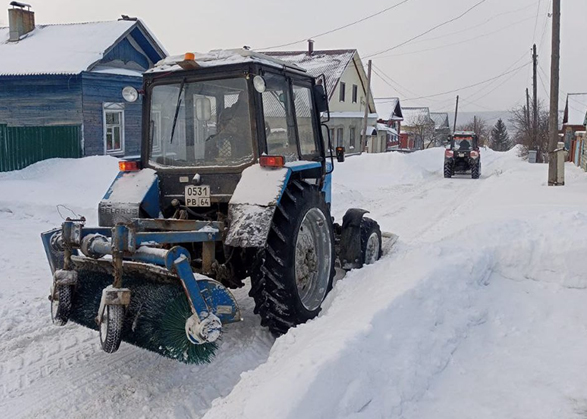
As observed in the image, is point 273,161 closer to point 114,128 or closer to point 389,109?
point 114,128

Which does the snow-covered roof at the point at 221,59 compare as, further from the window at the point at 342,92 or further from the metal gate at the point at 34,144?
the window at the point at 342,92

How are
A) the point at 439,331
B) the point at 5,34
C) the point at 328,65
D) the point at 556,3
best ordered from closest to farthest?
the point at 439,331
the point at 556,3
the point at 5,34
the point at 328,65

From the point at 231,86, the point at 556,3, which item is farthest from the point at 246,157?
→ the point at 556,3

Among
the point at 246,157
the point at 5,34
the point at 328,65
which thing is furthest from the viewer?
the point at 328,65

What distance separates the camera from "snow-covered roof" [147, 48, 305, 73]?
4.70m

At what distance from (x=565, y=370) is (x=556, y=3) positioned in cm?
1574

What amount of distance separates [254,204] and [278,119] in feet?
3.73

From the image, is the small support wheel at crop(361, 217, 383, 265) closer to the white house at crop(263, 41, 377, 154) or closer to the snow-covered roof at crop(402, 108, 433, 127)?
the white house at crop(263, 41, 377, 154)

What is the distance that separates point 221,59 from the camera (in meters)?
4.77

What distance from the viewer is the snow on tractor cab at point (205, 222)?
3.67 m

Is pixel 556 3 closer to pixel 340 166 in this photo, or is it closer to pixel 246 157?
pixel 340 166

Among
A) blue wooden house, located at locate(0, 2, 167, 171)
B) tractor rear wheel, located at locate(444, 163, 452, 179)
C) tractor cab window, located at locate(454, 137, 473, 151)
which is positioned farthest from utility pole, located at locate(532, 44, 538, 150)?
blue wooden house, located at locate(0, 2, 167, 171)

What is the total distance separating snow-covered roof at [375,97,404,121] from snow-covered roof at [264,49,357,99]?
60.1ft

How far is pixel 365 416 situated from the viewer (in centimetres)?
286
